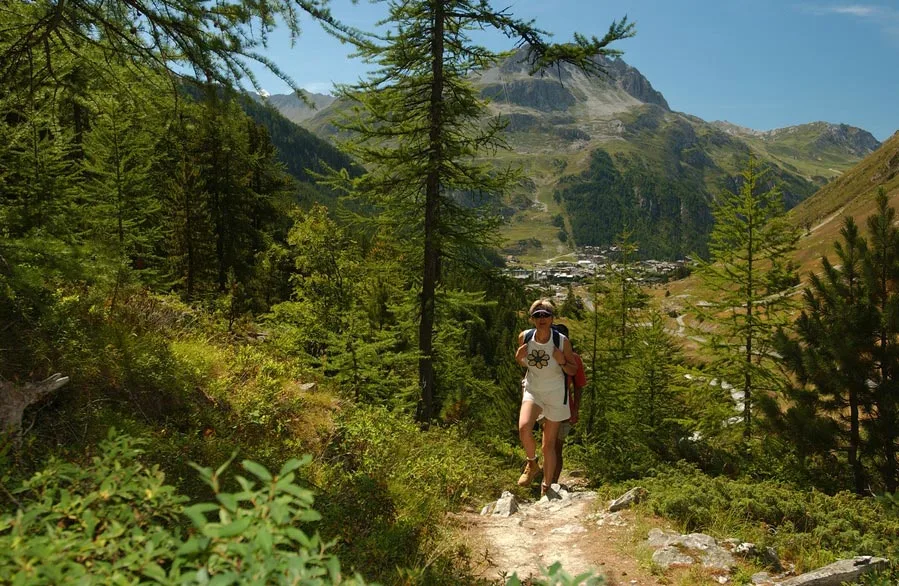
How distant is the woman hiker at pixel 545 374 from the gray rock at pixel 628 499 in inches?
50.3

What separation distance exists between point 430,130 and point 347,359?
5.45 m

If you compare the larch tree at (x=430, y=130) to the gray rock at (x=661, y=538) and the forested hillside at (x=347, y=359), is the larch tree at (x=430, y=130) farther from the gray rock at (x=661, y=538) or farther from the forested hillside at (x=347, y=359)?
the gray rock at (x=661, y=538)

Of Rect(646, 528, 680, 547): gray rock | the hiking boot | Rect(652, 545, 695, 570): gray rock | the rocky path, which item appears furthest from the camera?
the hiking boot

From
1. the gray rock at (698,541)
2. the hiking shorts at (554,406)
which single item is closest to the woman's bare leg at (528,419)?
the hiking shorts at (554,406)

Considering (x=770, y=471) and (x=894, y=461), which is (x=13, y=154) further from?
(x=894, y=461)

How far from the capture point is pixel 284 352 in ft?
37.1

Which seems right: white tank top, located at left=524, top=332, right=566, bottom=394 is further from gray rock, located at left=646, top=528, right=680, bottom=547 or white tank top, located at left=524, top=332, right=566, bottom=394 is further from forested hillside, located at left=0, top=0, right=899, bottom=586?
gray rock, located at left=646, top=528, right=680, bottom=547

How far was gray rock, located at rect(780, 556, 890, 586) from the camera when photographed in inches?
157

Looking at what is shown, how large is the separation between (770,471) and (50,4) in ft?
43.3

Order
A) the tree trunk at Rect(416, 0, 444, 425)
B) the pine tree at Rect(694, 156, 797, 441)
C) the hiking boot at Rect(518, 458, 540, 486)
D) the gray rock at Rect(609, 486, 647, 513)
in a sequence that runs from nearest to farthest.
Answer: the gray rock at Rect(609, 486, 647, 513) → the hiking boot at Rect(518, 458, 540, 486) → the tree trunk at Rect(416, 0, 444, 425) → the pine tree at Rect(694, 156, 797, 441)

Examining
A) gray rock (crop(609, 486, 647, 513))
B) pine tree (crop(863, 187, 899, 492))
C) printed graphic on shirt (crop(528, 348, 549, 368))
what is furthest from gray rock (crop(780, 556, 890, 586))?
pine tree (crop(863, 187, 899, 492))

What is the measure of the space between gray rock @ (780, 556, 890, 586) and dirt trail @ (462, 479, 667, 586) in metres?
1.10

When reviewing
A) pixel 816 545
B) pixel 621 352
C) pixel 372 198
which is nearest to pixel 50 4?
pixel 372 198

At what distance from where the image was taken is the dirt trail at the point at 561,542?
4573mm
